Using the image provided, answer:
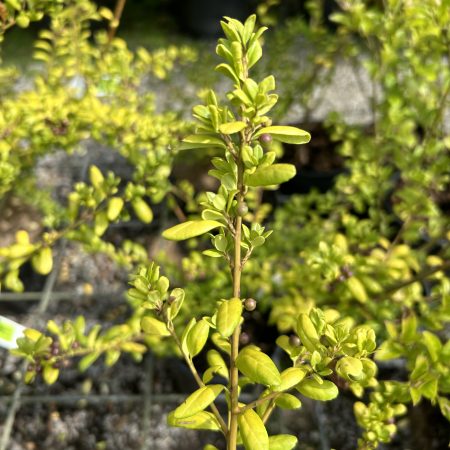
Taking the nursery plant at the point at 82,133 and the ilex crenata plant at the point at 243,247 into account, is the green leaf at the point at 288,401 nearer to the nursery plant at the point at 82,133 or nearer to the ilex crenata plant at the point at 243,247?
the ilex crenata plant at the point at 243,247

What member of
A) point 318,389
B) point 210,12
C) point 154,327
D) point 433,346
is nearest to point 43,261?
point 154,327

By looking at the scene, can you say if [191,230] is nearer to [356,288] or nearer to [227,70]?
[227,70]

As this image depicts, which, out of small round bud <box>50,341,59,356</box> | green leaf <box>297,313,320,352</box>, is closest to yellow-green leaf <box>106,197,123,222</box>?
small round bud <box>50,341,59,356</box>

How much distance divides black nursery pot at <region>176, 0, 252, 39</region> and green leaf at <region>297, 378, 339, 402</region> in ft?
11.5

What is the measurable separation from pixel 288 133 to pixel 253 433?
0.36 metres

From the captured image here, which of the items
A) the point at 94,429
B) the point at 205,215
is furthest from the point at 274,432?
the point at 205,215

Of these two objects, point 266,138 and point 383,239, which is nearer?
point 266,138

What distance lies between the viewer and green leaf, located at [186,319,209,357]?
2.06ft

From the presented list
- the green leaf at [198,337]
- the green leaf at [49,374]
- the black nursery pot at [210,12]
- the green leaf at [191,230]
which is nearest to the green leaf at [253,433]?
the green leaf at [198,337]

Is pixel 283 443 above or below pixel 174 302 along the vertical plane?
below

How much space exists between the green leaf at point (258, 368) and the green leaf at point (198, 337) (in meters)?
0.06

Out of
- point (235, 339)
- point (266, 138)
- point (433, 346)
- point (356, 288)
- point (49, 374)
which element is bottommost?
point (49, 374)

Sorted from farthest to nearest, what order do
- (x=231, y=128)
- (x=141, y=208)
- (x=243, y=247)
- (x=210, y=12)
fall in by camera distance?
1. (x=210, y=12)
2. (x=141, y=208)
3. (x=243, y=247)
4. (x=231, y=128)

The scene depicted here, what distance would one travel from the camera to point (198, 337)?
0.63 metres
